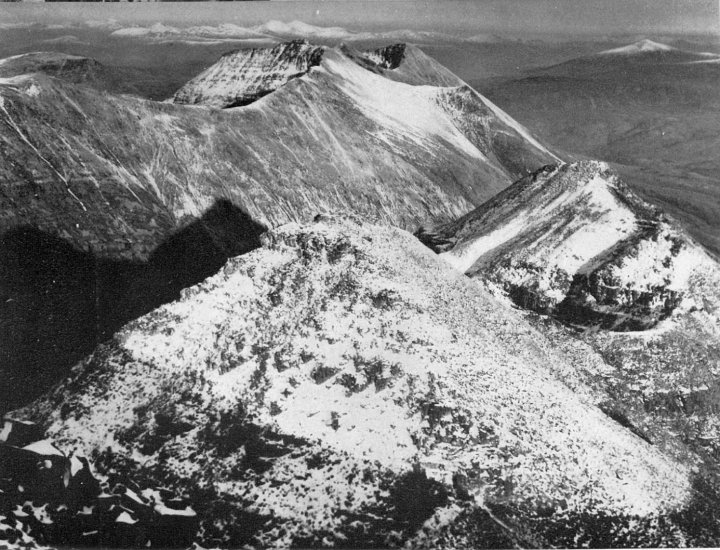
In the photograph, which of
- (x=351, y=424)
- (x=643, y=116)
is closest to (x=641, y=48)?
(x=643, y=116)

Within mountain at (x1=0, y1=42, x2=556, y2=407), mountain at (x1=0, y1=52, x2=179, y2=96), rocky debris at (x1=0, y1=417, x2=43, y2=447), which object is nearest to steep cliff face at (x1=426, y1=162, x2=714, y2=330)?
mountain at (x1=0, y1=42, x2=556, y2=407)

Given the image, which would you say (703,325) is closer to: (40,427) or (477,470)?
(477,470)

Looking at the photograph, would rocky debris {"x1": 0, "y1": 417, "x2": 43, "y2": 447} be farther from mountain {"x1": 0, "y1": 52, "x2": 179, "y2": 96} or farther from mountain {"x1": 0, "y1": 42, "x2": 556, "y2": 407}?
mountain {"x1": 0, "y1": 52, "x2": 179, "y2": 96}

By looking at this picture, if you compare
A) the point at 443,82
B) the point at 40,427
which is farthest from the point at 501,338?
the point at 443,82

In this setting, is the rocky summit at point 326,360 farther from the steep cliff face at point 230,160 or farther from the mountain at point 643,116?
the mountain at point 643,116

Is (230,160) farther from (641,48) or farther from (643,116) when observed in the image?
(643,116)

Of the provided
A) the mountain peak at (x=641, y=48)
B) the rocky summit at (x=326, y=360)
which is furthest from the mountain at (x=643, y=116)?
the rocky summit at (x=326, y=360)
